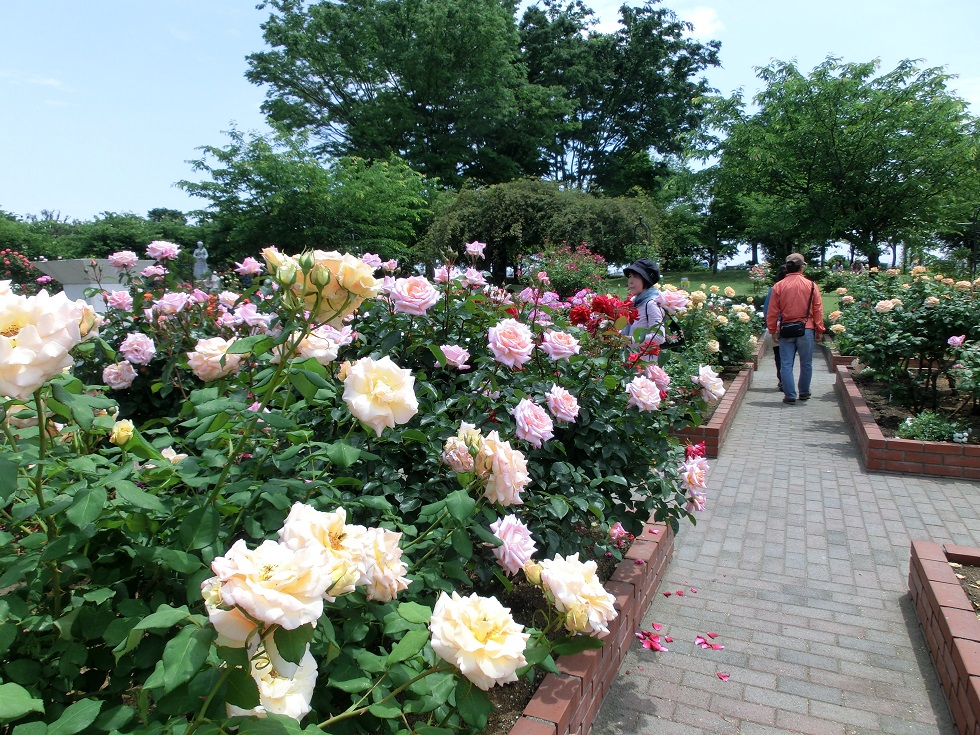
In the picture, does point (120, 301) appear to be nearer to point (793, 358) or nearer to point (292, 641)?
point (292, 641)

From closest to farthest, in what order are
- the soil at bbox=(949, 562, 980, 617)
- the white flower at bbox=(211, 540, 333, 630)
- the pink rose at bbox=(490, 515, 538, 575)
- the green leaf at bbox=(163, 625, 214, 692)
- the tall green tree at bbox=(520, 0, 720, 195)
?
the white flower at bbox=(211, 540, 333, 630) → the green leaf at bbox=(163, 625, 214, 692) → the pink rose at bbox=(490, 515, 538, 575) → the soil at bbox=(949, 562, 980, 617) → the tall green tree at bbox=(520, 0, 720, 195)

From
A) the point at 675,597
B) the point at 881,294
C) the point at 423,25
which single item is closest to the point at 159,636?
the point at 675,597

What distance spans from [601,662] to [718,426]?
160 inches

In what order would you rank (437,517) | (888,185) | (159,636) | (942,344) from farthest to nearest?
Result: (888,185)
(942,344)
(437,517)
(159,636)

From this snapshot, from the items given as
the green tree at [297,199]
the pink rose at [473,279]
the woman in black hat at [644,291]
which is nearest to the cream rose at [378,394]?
the pink rose at [473,279]

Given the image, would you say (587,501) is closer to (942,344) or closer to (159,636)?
(159,636)

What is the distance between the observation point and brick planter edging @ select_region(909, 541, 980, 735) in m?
2.32

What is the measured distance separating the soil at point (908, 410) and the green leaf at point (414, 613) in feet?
18.3

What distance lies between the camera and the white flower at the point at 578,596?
1.35m

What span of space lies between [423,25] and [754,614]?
27.2 meters

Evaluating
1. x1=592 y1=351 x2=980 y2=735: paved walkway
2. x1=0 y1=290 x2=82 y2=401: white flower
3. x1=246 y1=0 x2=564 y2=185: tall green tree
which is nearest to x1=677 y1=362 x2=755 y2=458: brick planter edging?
x1=592 y1=351 x2=980 y2=735: paved walkway

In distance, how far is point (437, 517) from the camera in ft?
5.95

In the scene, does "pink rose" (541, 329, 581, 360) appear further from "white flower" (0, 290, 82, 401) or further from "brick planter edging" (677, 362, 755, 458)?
"brick planter edging" (677, 362, 755, 458)

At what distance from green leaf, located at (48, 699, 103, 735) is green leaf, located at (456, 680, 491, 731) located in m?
0.60
